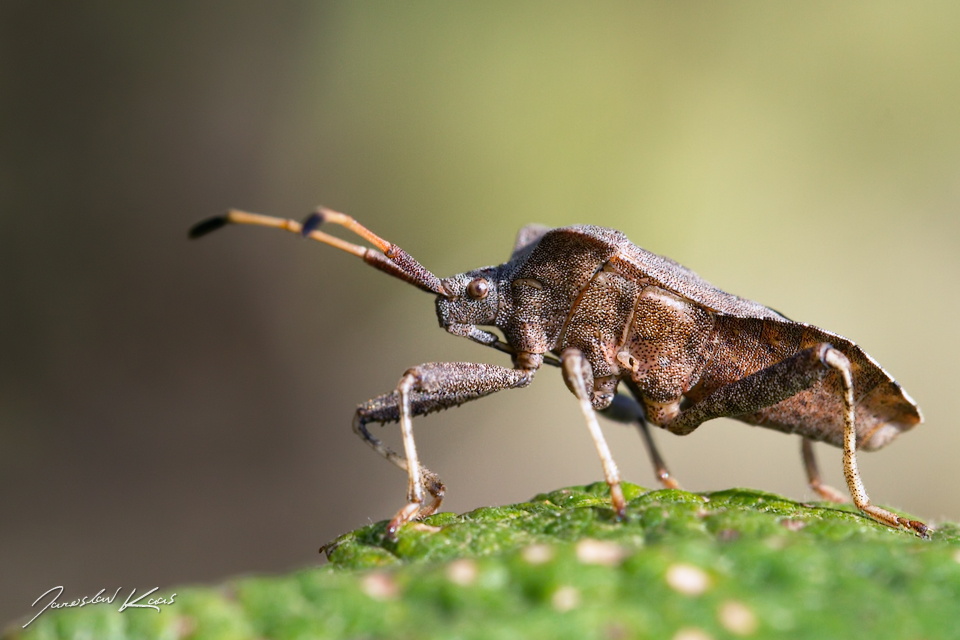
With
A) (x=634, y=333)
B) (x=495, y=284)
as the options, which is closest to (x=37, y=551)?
(x=495, y=284)

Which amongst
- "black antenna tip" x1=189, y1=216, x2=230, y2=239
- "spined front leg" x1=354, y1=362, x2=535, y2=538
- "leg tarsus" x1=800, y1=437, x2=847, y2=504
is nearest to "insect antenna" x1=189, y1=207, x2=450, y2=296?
"black antenna tip" x1=189, y1=216, x2=230, y2=239

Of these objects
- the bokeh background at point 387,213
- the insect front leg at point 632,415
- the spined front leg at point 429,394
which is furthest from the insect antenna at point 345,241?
the bokeh background at point 387,213

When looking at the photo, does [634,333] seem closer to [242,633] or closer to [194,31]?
[242,633]

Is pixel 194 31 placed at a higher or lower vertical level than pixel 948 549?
higher

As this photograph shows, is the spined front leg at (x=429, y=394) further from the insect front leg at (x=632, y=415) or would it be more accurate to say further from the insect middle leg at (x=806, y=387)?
the insect middle leg at (x=806, y=387)

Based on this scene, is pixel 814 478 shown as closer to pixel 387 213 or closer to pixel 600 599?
pixel 600 599
